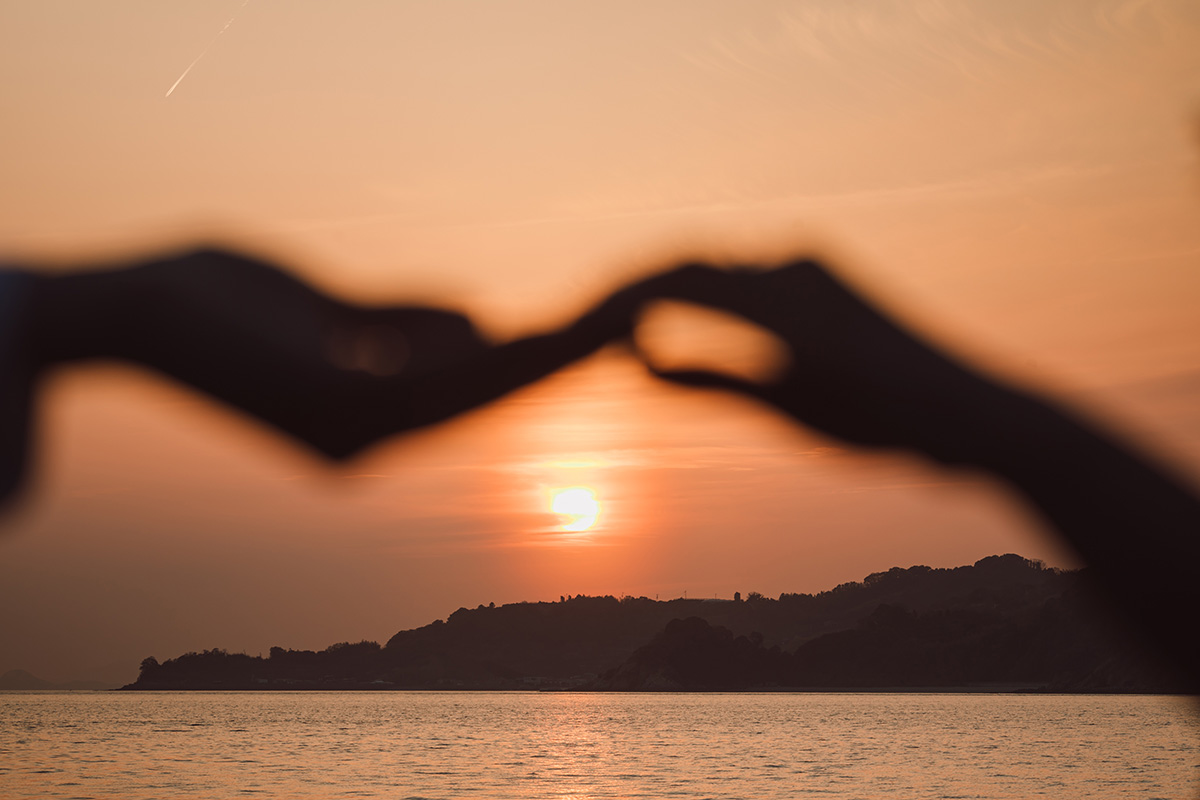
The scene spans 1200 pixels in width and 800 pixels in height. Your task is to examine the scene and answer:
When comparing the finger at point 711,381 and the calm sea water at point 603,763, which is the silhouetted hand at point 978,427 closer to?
the finger at point 711,381

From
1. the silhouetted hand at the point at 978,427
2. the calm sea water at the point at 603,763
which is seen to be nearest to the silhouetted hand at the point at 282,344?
the silhouetted hand at the point at 978,427

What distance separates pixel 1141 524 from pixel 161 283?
1591 millimetres

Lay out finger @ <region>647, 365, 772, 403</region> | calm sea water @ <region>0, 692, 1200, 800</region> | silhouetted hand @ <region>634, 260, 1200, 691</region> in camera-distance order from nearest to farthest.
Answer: silhouetted hand @ <region>634, 260, 1200, 691</region> < finger @ <region>647, 365, 772, 403</region> < calm sea water @ <region>0, 692, 1200, 800</region>

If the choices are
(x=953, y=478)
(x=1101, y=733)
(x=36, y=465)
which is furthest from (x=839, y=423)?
(x=1101, y=733)

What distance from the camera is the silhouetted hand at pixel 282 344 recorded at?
2.02 m

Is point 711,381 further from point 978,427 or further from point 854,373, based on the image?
point 978,427

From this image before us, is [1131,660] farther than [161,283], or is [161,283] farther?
[1131,660]

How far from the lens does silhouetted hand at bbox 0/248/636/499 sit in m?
2.02

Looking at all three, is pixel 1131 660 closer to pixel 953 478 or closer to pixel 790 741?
pixel 953 478

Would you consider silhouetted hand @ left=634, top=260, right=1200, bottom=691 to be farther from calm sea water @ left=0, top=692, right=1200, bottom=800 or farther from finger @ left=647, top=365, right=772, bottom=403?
calm sea water @ left=0, top=692, right=1200, bottom=800

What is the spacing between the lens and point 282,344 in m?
2.05

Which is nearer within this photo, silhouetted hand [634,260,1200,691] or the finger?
silhouetted hand [634,260,1200,691]

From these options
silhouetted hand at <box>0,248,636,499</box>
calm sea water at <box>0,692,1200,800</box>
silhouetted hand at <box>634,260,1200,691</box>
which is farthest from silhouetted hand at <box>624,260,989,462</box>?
calm sea water at <box>0,692,1200,800</box>

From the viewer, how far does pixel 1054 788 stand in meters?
96.1
